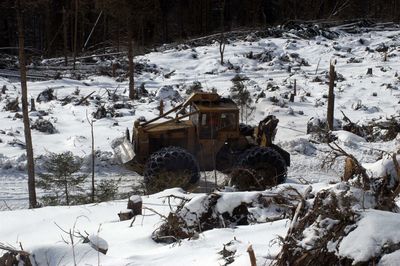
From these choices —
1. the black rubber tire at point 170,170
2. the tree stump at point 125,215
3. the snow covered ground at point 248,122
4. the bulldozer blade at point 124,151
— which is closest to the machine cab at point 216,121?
the black rubber tire at point 170,170

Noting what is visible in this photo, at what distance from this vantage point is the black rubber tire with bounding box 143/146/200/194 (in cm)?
866

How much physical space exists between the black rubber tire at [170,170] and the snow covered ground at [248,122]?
1.30 m

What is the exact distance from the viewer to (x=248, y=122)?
1644 cm

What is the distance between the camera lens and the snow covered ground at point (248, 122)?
3873 mm

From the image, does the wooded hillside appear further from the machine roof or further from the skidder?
the skidder

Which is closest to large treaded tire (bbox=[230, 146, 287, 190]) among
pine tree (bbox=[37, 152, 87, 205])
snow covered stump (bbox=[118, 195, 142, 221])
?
pine tree (bbox=[37, 152, 87, 205])

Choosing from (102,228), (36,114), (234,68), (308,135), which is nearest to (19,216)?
(102,228)

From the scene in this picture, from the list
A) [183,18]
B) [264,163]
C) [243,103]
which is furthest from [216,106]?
[183,18]

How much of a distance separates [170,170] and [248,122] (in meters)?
7.93

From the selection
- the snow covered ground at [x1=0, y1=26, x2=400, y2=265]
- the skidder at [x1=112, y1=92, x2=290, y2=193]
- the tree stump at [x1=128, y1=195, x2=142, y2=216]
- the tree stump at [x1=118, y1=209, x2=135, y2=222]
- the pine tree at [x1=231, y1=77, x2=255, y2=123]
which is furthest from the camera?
the pine tree at [x1=231, y1=77, x2=255, y2=123]

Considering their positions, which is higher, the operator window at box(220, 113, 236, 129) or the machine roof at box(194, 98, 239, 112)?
the machine roof at box(194, 98, 239, 112)

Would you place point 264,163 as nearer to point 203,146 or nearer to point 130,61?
point 203,146

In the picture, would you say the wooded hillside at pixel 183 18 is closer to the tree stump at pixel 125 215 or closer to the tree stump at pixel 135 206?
the tree stump at pixel 135 206

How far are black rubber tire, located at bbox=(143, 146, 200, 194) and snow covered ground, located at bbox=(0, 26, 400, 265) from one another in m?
1.30
